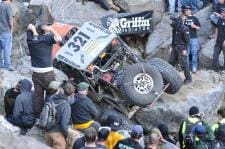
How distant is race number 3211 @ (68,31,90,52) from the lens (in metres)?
14.9

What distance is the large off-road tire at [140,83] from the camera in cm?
1444

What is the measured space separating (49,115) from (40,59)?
145 centimetres

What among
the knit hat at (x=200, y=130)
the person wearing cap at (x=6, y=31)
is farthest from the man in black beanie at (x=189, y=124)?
the person wearing cap at (x=6, y=31)

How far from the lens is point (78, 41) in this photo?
49.2 feet

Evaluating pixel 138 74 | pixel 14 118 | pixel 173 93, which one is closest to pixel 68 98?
pixel 14 118

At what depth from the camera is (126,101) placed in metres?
14.8

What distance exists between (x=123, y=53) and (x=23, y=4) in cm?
631

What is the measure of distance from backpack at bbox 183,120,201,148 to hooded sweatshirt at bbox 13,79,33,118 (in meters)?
2.73

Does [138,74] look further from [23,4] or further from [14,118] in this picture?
[23,4]

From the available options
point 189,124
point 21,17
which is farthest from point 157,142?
point 21,17

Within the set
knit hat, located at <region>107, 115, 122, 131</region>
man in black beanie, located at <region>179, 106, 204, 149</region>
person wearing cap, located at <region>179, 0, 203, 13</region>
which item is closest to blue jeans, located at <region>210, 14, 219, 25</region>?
person wearing cap, located at <region>179, 0, 203, 13</region>

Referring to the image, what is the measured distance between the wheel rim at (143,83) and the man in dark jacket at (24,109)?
2.48m

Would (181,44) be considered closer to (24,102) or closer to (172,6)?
(172,6)

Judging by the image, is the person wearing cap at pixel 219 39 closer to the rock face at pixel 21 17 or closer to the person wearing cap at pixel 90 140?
the rock face at pixel 21 17
